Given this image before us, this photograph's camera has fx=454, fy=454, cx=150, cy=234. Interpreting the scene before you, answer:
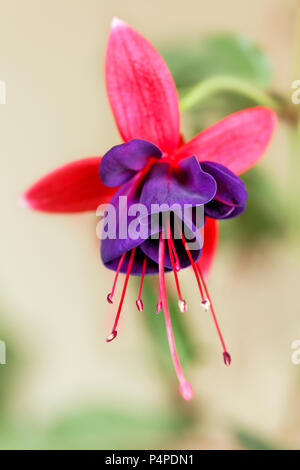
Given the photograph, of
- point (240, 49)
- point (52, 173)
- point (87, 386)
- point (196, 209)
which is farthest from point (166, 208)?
point (87, 386)

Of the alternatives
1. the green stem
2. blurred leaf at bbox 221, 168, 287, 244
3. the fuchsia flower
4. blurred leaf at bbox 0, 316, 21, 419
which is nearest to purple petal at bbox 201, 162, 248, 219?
the fuchsia flower

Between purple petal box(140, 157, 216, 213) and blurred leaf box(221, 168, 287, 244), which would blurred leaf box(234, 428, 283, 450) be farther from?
purple petal box(140, 157, 216, 213)

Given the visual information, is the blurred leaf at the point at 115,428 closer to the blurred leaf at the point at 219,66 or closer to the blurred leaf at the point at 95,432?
the blurred leaf at the point at 95,432

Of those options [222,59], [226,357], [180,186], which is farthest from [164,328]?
[222,59]

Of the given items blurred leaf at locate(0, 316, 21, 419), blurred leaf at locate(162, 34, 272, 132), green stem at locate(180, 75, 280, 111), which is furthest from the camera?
blurred leaf at locate(0, 316, 21, 419)

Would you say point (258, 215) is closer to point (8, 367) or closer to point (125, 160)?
point (125, 160)

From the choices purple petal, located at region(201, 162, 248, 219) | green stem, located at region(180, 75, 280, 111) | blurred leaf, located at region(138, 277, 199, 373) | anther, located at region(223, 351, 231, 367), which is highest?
green stem, located at region(180, 75, 280, 111)
